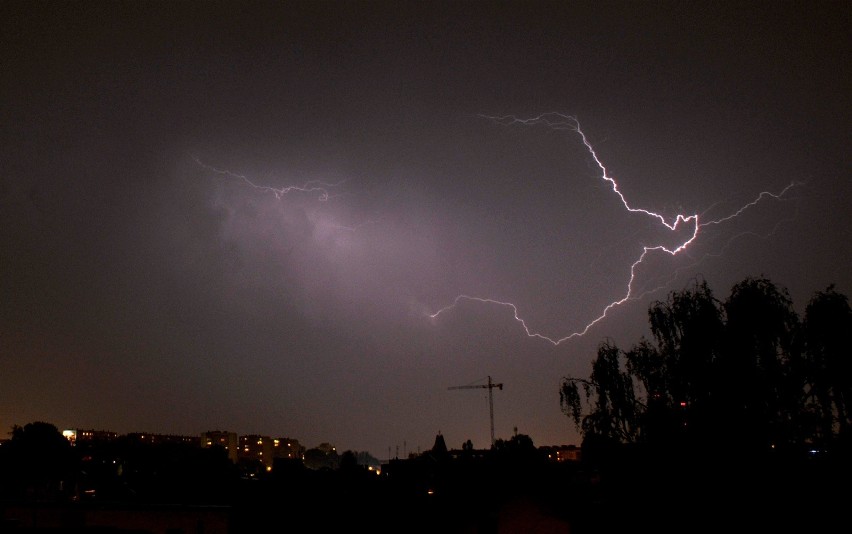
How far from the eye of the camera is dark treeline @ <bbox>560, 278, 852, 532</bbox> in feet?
52.3

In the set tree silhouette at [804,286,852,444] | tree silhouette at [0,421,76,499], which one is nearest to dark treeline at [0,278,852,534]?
tree silhouette at [804,286,852,444]

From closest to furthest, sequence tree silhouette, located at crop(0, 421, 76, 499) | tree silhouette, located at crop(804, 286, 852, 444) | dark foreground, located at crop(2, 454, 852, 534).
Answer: dark foreground, located at crop(2, 454, 852, 534) < tree silhouette, located at crop(804, 286, 852, 444) < tree silhouette, located at crop(0, 421, 76, 499)

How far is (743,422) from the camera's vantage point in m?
18.7

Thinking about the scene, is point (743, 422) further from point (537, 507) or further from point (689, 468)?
point (537, 507)

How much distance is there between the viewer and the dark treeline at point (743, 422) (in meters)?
15.9

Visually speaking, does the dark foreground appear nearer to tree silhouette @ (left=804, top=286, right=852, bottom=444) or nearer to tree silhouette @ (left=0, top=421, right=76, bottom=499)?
tree silhouette @ (left=804, top=286, right=852, bottom=444)

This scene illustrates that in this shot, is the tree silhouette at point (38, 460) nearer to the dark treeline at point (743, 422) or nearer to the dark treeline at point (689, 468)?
the dark treeline at point (689, 468)

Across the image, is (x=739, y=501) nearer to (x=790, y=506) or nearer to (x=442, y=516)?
(x=790, y=506)

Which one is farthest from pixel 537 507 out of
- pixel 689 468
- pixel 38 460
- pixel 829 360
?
pixel 38 460

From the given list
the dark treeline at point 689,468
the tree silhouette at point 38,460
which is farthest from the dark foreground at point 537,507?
the tree silhouette at point 38,460

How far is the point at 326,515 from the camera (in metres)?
18.1

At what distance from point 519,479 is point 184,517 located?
8.47 m

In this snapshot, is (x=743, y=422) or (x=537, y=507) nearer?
(x=537, y=507)

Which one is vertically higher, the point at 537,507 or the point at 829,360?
the point at 829,360
